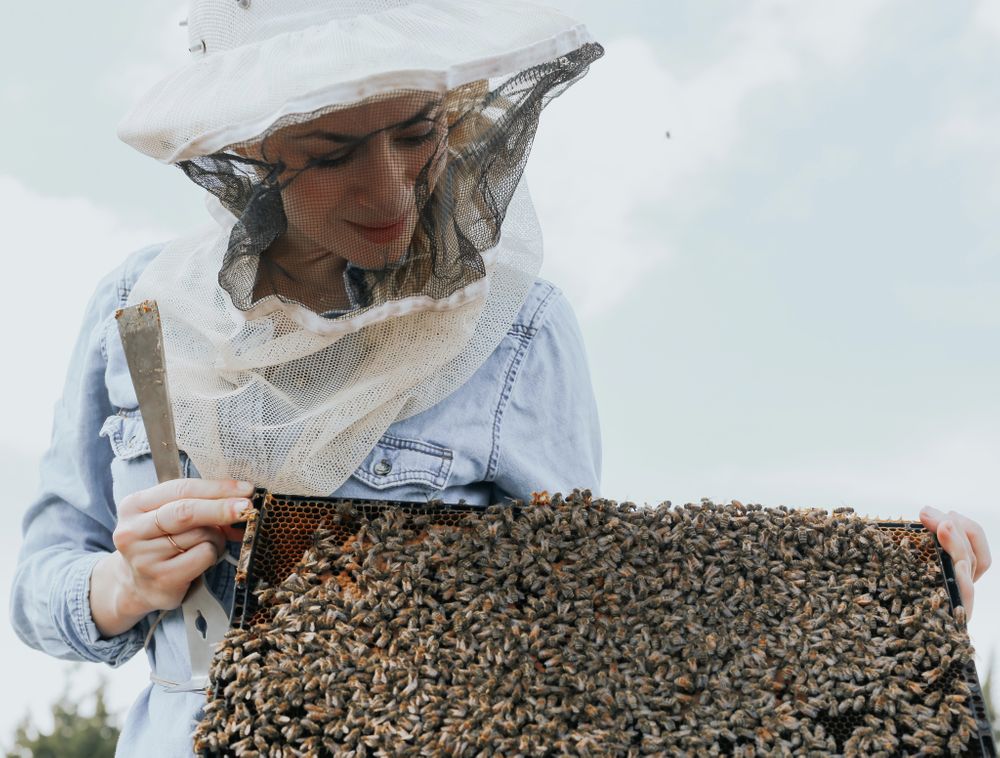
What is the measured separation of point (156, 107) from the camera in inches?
107

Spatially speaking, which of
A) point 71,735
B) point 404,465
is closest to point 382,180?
point 404,465

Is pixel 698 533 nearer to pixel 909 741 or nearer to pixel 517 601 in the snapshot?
pixel 517 601

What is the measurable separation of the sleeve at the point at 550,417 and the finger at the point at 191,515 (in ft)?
3.03

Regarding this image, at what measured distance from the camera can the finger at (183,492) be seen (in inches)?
112

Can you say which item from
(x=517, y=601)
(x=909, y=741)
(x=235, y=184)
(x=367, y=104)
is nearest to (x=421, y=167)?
(x=367, y=104)

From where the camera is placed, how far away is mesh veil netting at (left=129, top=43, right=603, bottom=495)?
2.74 m

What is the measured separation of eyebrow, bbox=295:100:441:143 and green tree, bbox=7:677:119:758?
8443 mm

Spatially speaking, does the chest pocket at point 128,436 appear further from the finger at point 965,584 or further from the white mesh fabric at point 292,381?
the finger at point 965,584

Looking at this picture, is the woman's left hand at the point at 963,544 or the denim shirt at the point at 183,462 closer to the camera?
the woman's left hand at the point at 963,544

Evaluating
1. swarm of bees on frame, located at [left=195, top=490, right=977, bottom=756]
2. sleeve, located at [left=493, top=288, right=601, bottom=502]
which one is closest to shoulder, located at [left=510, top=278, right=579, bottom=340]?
sleeve, located at [left=493, top=288, right=601, bottom=502]

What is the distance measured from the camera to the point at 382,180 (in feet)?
8.89

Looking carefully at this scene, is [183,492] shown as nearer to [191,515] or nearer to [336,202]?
[191,515]

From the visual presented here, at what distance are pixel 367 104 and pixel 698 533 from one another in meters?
1.49

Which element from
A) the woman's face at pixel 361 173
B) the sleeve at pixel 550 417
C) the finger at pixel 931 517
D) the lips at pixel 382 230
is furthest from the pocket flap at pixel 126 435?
the finger at pixel 931 517
